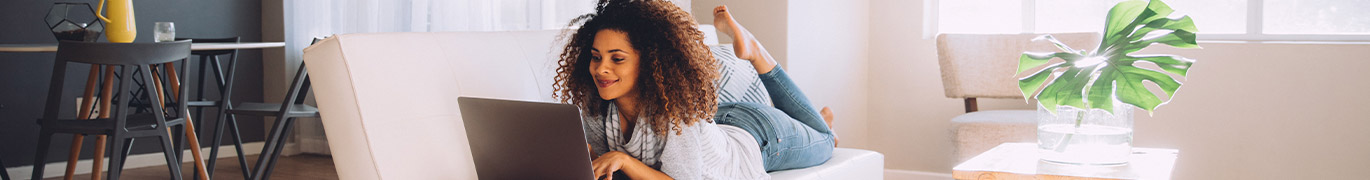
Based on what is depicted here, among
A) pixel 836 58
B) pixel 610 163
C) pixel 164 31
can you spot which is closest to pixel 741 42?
pixel 610 163

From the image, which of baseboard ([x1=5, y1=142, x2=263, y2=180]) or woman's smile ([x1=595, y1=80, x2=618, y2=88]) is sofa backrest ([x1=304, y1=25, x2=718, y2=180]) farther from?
baseboard ([x1=5, y1=142, x2=263, y2=180])

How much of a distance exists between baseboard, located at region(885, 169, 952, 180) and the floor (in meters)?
2.05

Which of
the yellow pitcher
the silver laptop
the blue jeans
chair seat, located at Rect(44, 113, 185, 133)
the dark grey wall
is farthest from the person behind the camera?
the dark grey wall

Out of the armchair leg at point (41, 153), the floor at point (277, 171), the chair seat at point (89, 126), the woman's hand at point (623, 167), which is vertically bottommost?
the floor at point (277, 171)

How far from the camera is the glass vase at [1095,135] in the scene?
2119mm

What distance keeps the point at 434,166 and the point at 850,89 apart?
2.62 metres

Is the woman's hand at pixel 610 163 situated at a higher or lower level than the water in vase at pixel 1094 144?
higher

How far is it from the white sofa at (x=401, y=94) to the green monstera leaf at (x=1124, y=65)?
973 mm

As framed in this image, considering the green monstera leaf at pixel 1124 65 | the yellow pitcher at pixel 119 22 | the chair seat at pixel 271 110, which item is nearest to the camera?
the green monstera leaf at pixel 1124 65

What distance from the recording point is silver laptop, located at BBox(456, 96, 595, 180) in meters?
1.53

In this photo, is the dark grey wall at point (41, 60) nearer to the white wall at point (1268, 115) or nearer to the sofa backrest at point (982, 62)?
the sofa backrest at point (982, 62)

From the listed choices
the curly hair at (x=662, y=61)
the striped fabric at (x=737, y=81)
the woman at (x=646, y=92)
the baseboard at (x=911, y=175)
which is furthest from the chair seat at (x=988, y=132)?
the curly hair at (x=662, y=61)

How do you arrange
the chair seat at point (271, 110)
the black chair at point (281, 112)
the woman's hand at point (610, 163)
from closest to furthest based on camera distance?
the woman's hand at point (610, 163) < the black chair at point (281, 112) < the chair seat at point (271, 110)

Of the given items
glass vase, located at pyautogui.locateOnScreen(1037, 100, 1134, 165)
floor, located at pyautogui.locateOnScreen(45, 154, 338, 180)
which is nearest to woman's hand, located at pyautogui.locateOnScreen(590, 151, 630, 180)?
glass vase, located at pyautogui.locateOnScreen(1037, 100, 1134, 165)
